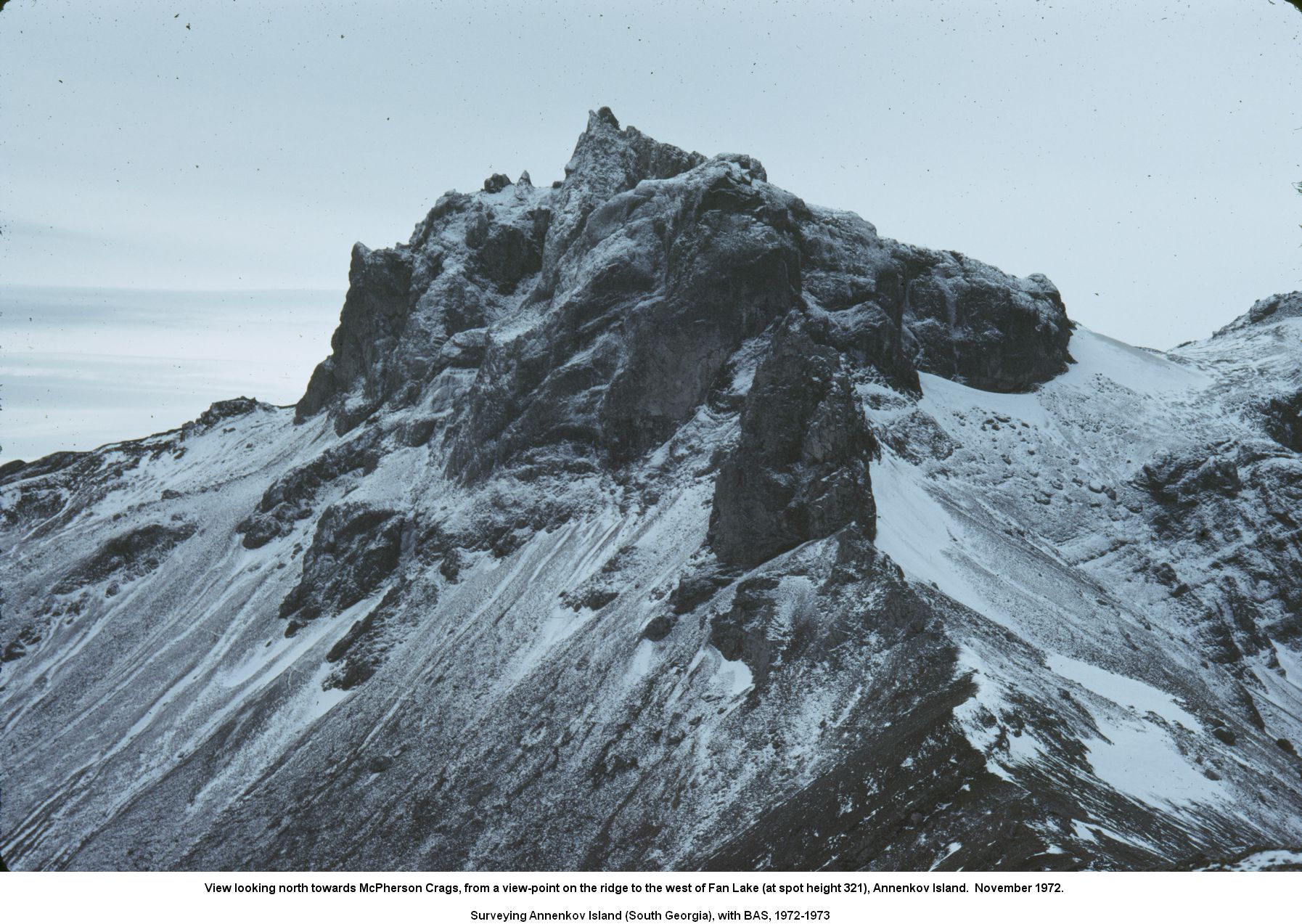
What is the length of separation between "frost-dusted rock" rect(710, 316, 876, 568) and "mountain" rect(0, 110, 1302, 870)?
28 centimetres

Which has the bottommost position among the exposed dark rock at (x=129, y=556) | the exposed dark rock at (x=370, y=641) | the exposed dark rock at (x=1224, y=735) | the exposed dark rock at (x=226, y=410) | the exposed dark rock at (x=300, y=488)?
the exposed dark rock at (x=1224, y=735)

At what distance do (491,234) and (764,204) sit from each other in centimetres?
4273

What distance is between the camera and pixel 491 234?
5807 inches

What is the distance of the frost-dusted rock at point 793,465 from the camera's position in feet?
260

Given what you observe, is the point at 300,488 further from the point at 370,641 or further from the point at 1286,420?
the point at 1286,420

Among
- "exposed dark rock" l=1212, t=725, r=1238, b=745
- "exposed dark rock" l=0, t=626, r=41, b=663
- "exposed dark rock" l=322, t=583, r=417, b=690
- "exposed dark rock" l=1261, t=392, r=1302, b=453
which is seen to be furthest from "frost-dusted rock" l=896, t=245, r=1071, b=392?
"exposed dark rock" l=0, t=626, r=41, b=663

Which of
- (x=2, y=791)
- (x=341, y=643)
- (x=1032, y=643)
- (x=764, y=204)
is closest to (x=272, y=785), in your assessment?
(x=341, y=643)

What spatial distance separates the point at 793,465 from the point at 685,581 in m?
10.3

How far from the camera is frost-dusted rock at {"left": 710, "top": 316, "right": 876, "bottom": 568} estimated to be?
7912cm

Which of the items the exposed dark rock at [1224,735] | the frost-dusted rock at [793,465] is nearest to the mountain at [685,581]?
the frost-dusted rock at [793,465]

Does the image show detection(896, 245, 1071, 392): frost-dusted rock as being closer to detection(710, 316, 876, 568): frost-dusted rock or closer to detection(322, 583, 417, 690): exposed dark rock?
detection(710, 316, 876, 568): frost-dusted rock

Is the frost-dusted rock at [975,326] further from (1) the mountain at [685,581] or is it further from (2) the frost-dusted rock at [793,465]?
(2) the frost-dusted rock at [793,465]

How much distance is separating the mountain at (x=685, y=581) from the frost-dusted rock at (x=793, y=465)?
0.91 feet

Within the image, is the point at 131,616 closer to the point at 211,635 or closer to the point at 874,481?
the point at 211,635
